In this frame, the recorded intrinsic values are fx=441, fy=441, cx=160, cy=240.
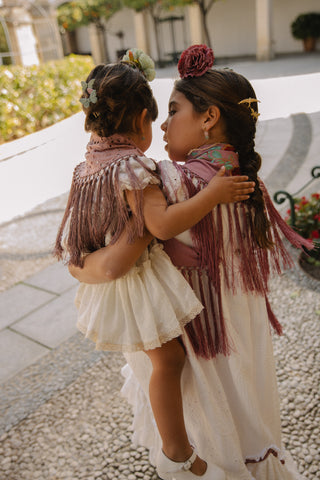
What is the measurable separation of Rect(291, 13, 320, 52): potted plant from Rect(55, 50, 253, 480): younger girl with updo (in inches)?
711

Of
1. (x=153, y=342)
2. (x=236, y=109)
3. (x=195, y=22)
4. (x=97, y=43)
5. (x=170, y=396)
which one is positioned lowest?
(x=170, y=396)

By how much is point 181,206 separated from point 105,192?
26 cm

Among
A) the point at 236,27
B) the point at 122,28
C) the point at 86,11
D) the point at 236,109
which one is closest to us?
the point at 236,109

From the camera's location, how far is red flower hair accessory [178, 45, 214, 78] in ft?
4.77

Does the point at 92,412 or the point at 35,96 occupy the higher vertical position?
the point at 35,96

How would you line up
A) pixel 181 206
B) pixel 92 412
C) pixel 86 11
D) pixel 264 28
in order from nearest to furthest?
pixel 181 206, pixel 92 412, pixel 264 28, pixel 86 11

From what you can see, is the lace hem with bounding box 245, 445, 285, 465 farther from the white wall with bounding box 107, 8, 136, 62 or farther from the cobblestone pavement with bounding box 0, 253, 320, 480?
the white wall with bounding box 107, 8, 136, 62

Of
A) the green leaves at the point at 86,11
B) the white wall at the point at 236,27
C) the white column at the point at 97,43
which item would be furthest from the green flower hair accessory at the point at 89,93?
the white column at the point at 97,43

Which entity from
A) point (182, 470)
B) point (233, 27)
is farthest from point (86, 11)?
point (182, 470)

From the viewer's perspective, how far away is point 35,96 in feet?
32.7

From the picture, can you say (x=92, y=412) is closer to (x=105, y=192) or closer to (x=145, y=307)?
(x=145, y=307)

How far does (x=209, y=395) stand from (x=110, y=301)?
0.51m

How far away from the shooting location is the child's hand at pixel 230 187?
54.7 inches

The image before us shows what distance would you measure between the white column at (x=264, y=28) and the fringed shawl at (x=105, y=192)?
1739 centimetres
